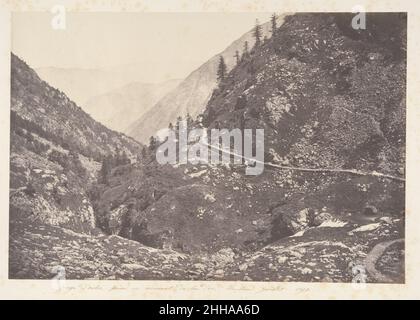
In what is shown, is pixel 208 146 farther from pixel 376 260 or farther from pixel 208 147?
pixel 376 260

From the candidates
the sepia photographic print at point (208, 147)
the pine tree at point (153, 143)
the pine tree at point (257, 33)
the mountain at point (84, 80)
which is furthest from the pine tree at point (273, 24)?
the pine tree at point (153, 143)

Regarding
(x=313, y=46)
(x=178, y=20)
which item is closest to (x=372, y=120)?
(x=313, y=46)

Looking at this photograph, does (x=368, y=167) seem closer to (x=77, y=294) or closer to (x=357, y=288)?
(x=357, y=288)

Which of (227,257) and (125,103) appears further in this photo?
(125,103)

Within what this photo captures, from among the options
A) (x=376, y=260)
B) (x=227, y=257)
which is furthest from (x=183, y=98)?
(x=376, y=260)

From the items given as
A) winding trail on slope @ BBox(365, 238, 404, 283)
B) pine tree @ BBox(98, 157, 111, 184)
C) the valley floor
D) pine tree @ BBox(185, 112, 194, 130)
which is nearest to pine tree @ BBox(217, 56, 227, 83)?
pine tree @ BBox(185, 112, 194, 130)
